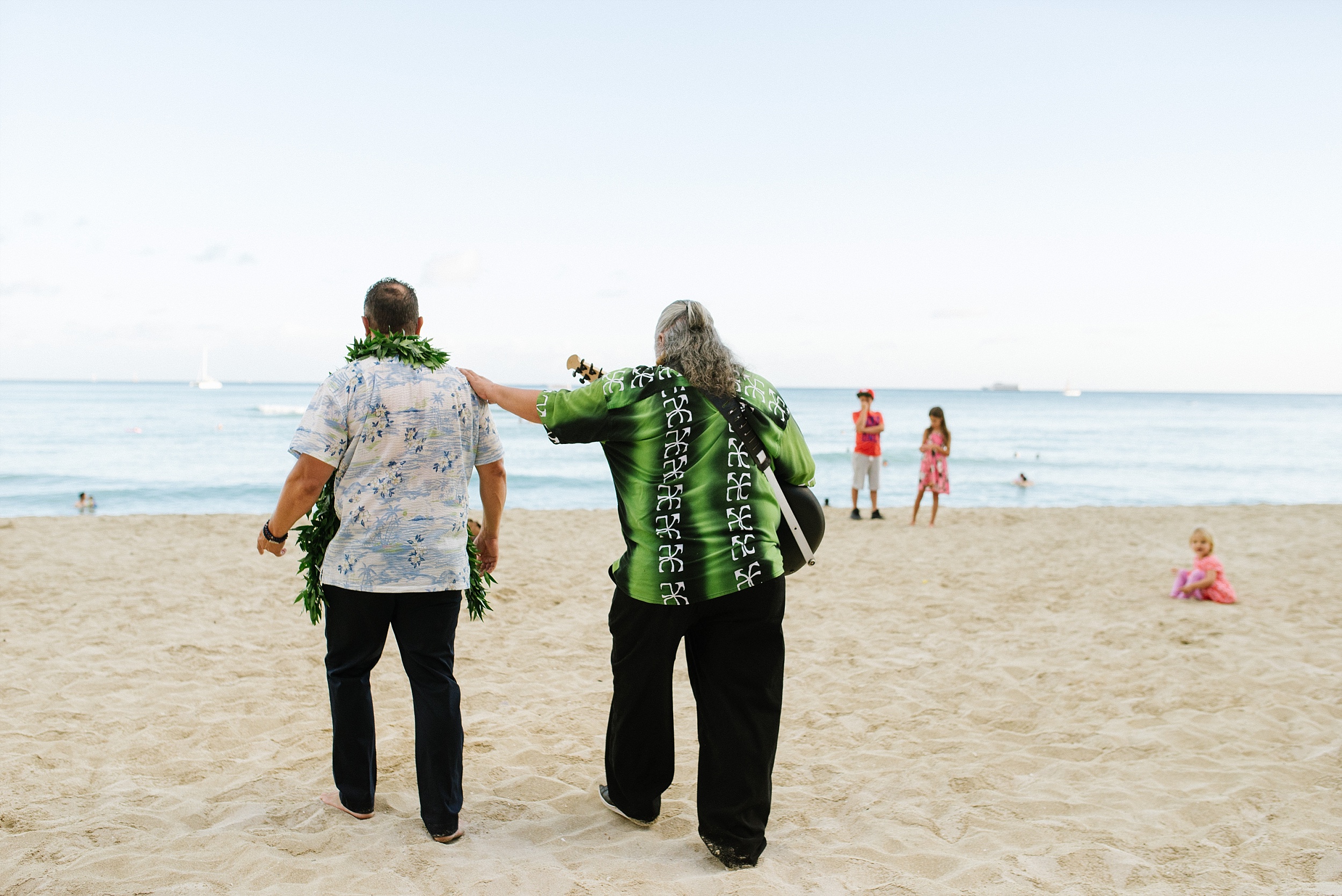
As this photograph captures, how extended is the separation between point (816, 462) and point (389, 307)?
31620mm

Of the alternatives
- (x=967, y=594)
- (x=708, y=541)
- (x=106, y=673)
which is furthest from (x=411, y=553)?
(x=967, y=594)

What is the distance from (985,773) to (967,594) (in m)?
3.86

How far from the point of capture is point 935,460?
11.4 m

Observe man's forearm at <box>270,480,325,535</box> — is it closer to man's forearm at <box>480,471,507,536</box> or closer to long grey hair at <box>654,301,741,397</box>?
man's forearm at <box>480,471,507,536</box>

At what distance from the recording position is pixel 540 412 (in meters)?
2.70

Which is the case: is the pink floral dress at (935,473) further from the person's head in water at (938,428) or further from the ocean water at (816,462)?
the ocean water at (816,462)

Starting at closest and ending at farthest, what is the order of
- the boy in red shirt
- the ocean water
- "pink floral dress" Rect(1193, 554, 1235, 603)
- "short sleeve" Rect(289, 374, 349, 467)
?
"short sleeve" Rect(289, 374, 349, 467) < "pink floral dress" Rect(1193, 554, 1235, 603) < the boy in red shirt < the ocean water

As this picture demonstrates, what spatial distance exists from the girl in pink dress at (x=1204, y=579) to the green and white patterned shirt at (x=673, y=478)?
19.3ft

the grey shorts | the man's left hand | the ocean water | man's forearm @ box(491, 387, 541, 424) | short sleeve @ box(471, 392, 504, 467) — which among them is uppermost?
man's forearm @ box(491, 387, 541, 424)

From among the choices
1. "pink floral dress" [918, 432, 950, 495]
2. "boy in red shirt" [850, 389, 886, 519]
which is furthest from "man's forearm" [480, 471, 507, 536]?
"boy in red shirt" [850, 389, 886, 519]

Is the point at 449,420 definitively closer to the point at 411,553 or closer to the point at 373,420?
the point at 373,420

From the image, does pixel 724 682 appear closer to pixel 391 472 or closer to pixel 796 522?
pixel 796 522

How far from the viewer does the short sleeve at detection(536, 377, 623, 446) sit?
8.70 ft

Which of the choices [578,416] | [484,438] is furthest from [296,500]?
[578,416]
